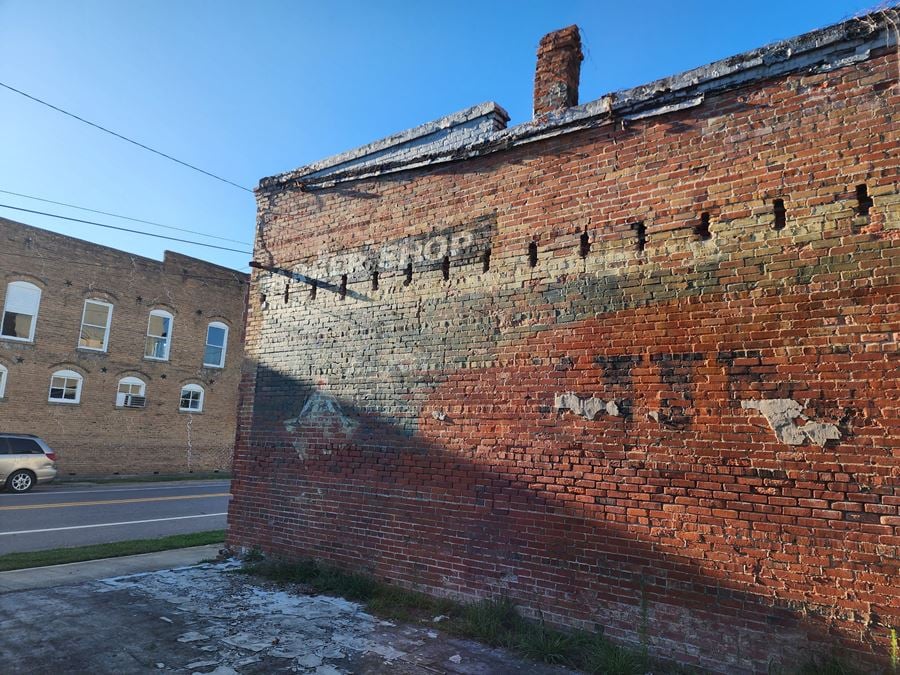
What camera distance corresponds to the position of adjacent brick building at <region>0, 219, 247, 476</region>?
18000mm

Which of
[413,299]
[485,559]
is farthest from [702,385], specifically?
[413,299]

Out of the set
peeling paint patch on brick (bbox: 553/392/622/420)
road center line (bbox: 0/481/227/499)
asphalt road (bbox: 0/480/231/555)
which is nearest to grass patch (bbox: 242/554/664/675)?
peeling paint patch on brick (bbox: 553/392/622/420)

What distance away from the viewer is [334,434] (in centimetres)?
718

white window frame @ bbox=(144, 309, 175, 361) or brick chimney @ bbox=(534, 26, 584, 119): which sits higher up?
brick chimney @ bbox=(534, 26, 584, 119)

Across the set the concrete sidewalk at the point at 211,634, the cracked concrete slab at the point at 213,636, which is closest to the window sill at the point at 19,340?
the concrete sidewalk at the point at 211,634

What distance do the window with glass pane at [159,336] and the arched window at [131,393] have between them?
113 centimetres

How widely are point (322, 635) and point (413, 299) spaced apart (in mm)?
3767

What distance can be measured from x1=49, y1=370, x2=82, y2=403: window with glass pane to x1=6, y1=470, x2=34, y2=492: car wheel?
3688mm

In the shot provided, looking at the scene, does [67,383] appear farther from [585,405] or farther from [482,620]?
[585,405]

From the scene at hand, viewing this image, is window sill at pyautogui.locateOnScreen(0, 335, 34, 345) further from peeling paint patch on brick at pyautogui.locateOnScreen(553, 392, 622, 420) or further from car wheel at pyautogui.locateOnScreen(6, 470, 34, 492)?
peeling paint patch on brick at pyautogui.locateOnScreen(553, 392, 622, 420)

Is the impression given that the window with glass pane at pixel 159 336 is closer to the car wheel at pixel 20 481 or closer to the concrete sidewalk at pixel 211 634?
the car wheel at pixel 20 481

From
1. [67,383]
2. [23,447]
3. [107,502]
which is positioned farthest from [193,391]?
[107,502]

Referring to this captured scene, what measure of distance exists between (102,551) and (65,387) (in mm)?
13398

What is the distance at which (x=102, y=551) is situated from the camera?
27.3 ft
